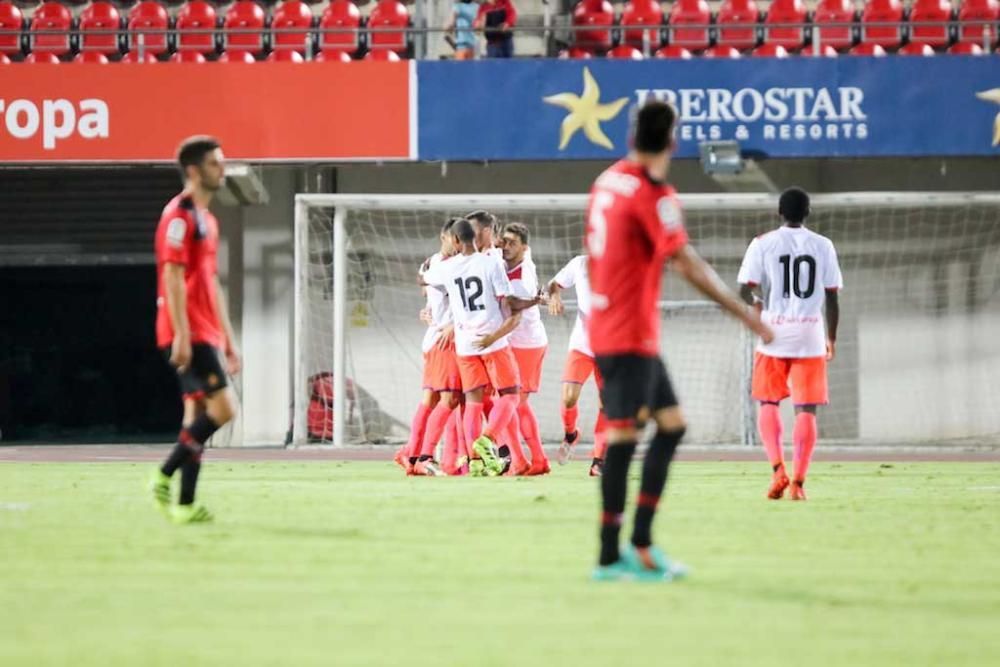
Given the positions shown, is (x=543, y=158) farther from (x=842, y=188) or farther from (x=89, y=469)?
(x=89, y=469)

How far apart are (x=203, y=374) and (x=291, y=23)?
15.3 meters

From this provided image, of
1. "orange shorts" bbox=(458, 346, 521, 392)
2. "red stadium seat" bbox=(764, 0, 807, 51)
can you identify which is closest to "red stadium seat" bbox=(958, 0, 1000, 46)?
"red stadium seat" bbox=(764, 0, 807, 51)

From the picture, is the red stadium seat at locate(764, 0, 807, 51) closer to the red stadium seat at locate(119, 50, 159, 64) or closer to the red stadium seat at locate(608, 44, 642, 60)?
the red stadium seat at locate(608, 44, 642, 60)

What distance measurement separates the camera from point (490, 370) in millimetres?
14641

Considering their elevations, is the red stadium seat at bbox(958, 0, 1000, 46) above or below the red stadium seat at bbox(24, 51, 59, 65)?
above

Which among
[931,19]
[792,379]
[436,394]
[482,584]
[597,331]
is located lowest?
[482,584]

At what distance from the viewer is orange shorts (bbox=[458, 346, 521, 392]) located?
1462 centimetres

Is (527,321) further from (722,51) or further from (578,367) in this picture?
(722,51)

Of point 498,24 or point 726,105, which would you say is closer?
point 726,105

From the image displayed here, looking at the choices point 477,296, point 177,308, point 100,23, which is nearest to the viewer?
point 177,308

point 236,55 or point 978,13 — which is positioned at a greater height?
point 978,13

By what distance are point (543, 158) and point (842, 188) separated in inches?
170

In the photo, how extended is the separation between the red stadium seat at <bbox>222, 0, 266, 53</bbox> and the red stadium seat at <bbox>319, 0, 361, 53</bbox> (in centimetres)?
87

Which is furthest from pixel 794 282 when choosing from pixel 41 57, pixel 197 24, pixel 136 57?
pixel 41 57
